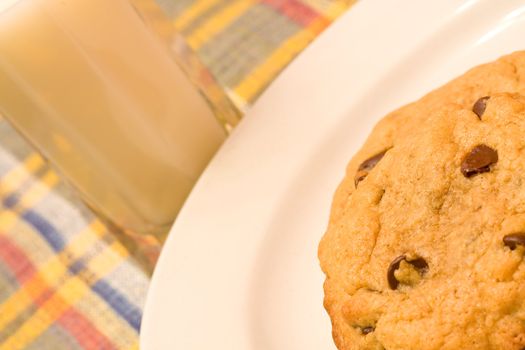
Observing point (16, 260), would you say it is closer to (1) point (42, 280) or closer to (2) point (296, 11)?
(1) point (42, 280)

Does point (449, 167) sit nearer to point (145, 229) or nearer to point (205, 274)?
point (205, 274)

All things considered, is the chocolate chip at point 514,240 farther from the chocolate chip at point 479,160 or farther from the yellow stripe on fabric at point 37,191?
the yellow stripe on fabric at point 37,191

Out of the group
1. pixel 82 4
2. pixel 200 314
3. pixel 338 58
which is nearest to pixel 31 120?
pixel 82 4

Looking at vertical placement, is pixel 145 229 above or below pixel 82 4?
below

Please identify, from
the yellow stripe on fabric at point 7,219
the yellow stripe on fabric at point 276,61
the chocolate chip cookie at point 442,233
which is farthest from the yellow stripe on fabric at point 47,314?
the chocolate chip cookie at point 442,233

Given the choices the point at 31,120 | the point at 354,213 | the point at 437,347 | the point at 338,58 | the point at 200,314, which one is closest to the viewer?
the point at 437,347

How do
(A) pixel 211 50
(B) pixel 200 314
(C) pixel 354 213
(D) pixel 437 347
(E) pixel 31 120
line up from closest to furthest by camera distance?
1. (D) pixel 437 347
2. (C) pixel 354 213
3. (B) pixel 200 314
4. (E) pixel 31 120
5. (A) pixel 211 50
